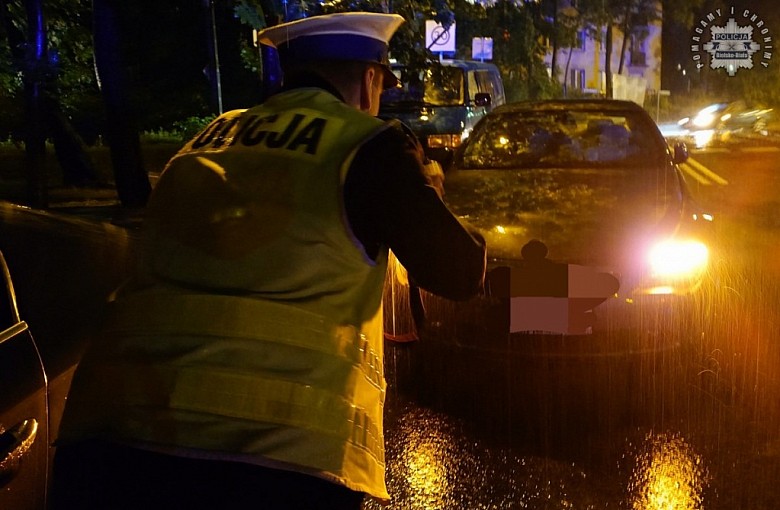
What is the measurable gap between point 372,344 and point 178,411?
0.38 metres

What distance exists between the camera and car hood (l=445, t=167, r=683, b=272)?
4918 millimetres

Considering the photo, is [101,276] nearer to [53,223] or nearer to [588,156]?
[53,223]

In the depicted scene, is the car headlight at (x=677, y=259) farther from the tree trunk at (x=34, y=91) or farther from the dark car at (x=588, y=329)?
the tree trunk at (x=34, y=91)

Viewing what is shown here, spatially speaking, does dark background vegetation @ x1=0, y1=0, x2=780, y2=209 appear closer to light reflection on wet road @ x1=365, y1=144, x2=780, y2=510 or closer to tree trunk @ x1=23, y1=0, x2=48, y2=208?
tree trunk @ x1=23, y1=0, x2=48, y2=208

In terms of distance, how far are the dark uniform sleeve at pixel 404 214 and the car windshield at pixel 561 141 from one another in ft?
16.6

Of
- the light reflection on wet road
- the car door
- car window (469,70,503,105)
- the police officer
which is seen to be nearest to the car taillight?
car window (469,70,503,105)

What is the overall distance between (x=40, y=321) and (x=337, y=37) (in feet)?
4.12

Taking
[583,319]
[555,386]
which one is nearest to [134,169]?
[555,386]

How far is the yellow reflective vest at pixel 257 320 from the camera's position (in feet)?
4.86

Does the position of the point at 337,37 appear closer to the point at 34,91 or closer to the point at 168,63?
the point at 34,91

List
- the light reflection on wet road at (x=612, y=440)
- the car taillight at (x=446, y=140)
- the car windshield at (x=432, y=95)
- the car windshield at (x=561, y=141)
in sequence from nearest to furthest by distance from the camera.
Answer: the light reflection on wet road at (x=612, y=440) < the car windshield at (x=561, y=141) < the car taillight at (x=446, y=140) < the car windshield at (x=432, y=95)

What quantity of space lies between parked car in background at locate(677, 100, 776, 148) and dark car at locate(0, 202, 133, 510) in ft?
76.9

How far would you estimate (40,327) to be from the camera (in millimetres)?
2434

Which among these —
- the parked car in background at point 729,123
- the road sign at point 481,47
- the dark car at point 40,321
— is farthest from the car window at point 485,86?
the road sign at point 481,47
